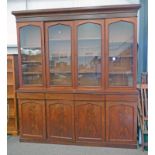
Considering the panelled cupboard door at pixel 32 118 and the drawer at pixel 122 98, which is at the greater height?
the drawer at pixel 122 98

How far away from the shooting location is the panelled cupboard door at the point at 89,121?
3330mm

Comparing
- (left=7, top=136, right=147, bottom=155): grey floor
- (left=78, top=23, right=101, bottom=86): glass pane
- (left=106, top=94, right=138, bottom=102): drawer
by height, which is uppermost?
(left=78, top=23, right=101, bottom=86): glass pane

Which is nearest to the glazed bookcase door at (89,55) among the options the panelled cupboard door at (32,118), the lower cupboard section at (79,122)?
the lower cupboard section at (79,122)

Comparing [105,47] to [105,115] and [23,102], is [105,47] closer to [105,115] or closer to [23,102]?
[105,115]

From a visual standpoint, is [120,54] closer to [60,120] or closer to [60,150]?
[60,120]

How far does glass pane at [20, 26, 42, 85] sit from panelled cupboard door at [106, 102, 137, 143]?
Answer: 136cm

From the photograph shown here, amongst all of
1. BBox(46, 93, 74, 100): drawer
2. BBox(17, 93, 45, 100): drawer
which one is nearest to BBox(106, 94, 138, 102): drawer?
BBox(46, 93, 74, 100): drawer

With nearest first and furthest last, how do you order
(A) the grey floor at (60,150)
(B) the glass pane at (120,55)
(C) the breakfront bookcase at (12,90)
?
(A) the grey floor at (60,150)
(B) the glass pane at (120,55)
(C) the breakfront bookcase at (12,90)

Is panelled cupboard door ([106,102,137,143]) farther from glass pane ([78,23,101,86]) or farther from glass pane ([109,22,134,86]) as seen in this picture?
Answer: glass pane ([78,23,101,86])

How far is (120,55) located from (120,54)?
0.05ft

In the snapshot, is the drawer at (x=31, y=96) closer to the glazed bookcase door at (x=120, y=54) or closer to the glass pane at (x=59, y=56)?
the glass pane at (x=59, y=56)

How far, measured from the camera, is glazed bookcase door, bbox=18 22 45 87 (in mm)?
3521

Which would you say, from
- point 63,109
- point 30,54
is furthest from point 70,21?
point 63,109
